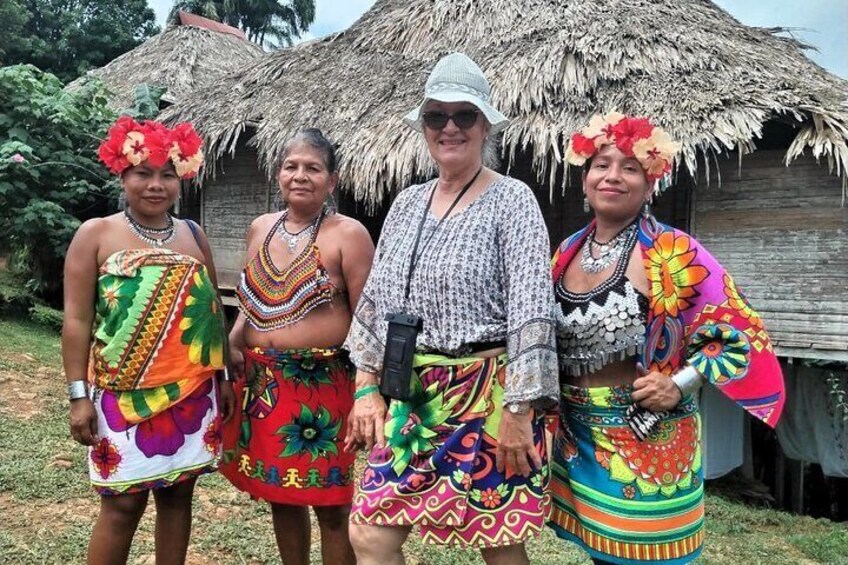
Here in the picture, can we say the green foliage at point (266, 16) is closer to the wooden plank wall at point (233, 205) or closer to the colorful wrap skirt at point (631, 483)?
the wooden plank wall at point (233, 205)

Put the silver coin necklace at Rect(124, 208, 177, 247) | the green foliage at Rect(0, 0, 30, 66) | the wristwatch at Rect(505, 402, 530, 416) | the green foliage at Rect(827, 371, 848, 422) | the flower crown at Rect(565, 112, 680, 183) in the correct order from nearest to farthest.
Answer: the wristwatch at Rect(505, 402, 530, 416) < the flower crown at Rect(565, 112, 680, 183) < the silver coin necklace at Rect(124, 208, 177, 247) < the green foliage at Rect(827, 371, 848, 422) < the green foliage at Rect(0, 0, 30, 66)

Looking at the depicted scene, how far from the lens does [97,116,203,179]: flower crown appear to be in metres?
2.27

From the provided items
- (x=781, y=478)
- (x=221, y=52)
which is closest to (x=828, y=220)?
(x=781, y=478)

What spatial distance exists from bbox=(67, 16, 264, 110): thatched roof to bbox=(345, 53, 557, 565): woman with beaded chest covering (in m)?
11.5

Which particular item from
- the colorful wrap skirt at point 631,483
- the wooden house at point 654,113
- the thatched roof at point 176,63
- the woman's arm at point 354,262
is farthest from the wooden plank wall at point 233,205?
the colorful wrap skirt at point 631,483

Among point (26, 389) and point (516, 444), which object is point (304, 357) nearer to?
point (516, 444)

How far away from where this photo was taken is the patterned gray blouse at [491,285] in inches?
68.7

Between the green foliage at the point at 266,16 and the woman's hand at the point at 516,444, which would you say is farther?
the green foliage at the point at 266,16

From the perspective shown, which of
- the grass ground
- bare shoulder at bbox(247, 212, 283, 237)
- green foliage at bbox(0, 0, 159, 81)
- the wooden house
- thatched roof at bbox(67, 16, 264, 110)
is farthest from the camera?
green foliage at bbox(0, 0, 159, 81)

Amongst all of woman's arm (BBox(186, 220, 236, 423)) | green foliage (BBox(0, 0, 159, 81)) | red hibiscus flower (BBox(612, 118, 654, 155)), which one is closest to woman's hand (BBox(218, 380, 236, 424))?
woman's arm (BBox(186, 220, 236, 423))

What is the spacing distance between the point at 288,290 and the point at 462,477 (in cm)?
90

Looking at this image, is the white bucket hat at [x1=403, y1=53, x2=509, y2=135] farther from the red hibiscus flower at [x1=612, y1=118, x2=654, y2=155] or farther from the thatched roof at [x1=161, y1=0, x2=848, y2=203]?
the thatched roof at [x1=161, y1=0, x2=848, y2=203]

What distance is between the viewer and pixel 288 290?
234 centimetres

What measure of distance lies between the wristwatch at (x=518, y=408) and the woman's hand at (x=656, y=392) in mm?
339
